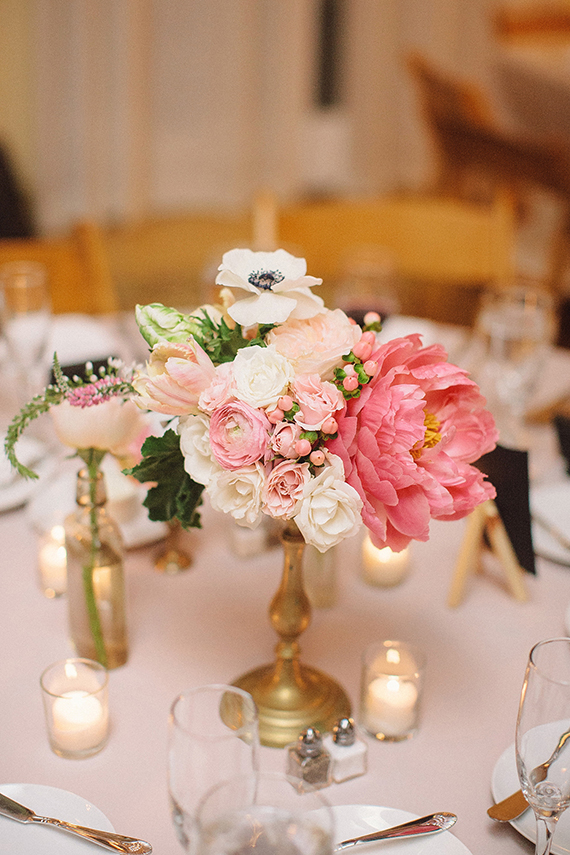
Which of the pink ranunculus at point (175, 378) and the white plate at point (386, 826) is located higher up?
the pink ranunculus at point (175, 378)

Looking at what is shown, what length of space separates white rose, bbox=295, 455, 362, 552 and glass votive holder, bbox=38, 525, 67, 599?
44 cm

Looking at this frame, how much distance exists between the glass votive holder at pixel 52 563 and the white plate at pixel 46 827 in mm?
323

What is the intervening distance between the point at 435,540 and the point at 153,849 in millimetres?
635

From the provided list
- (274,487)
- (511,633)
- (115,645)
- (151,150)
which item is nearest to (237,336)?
(274,487)

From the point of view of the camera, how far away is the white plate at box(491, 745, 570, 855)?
0.67 m

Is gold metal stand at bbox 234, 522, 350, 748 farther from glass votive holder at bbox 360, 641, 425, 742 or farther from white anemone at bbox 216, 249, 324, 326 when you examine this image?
white anemone at bbox 216, 249, 324, 326

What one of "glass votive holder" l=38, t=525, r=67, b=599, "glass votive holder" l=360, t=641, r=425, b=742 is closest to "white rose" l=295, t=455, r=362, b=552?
"glass votive holder" l=360, t=641, r=425, b=742

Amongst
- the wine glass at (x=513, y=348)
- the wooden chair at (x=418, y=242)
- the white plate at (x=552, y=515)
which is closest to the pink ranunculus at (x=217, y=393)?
the white plate at (x=552, y=515)

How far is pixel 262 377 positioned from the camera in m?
0.65

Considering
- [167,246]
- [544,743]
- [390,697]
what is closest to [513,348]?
[390,697]

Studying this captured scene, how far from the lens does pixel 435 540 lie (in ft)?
3.92

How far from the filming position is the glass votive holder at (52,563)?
3.26 ft

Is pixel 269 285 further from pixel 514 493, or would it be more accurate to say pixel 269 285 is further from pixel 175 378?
pixel 514 493

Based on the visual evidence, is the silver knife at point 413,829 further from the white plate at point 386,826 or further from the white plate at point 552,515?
the white plate at point 552,515
